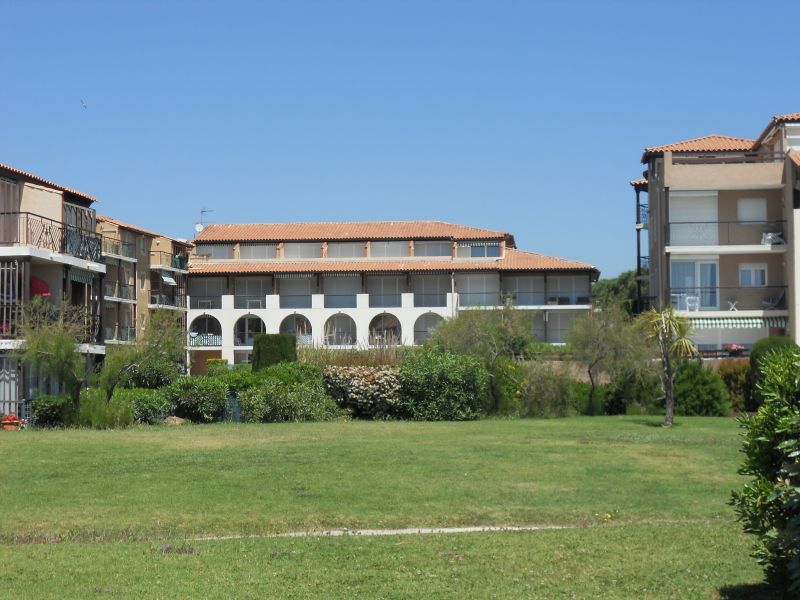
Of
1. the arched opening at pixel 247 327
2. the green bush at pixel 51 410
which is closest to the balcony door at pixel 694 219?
the green bush at pixel 51 410

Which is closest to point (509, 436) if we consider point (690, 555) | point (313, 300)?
point (690, 555)

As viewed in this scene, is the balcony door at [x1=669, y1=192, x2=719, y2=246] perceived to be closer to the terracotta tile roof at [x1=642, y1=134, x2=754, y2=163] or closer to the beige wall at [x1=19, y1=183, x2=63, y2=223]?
the terracotta tile roof at [x1=642, y1=134, x2=754, y2=163]

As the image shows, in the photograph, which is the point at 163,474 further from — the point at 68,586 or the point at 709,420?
the point at 709,420

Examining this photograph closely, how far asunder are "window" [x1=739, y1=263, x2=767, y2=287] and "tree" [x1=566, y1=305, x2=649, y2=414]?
1222cm

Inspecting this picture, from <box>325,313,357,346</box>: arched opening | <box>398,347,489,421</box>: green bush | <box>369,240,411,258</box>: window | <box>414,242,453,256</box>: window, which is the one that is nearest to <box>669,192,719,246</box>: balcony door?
<box>398,347,489,421</box>: green bush

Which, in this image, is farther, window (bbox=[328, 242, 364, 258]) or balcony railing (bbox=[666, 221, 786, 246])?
window (bbox=[328, 242, 364, 258])

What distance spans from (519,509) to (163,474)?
6.63 m

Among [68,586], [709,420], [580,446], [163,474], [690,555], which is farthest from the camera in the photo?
[709,420]

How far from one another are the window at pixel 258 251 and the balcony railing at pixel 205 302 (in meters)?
3.78

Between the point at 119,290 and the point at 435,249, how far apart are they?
2238 centimetres

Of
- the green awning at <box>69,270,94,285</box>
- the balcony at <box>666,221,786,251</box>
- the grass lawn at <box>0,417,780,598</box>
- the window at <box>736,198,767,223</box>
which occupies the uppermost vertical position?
the window at <box>736,198,767,223</box>

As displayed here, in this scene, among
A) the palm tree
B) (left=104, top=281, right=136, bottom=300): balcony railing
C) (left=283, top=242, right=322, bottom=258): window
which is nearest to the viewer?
the palm tree

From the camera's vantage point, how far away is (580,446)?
912 inches

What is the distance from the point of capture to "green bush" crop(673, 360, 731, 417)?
3731 cm
